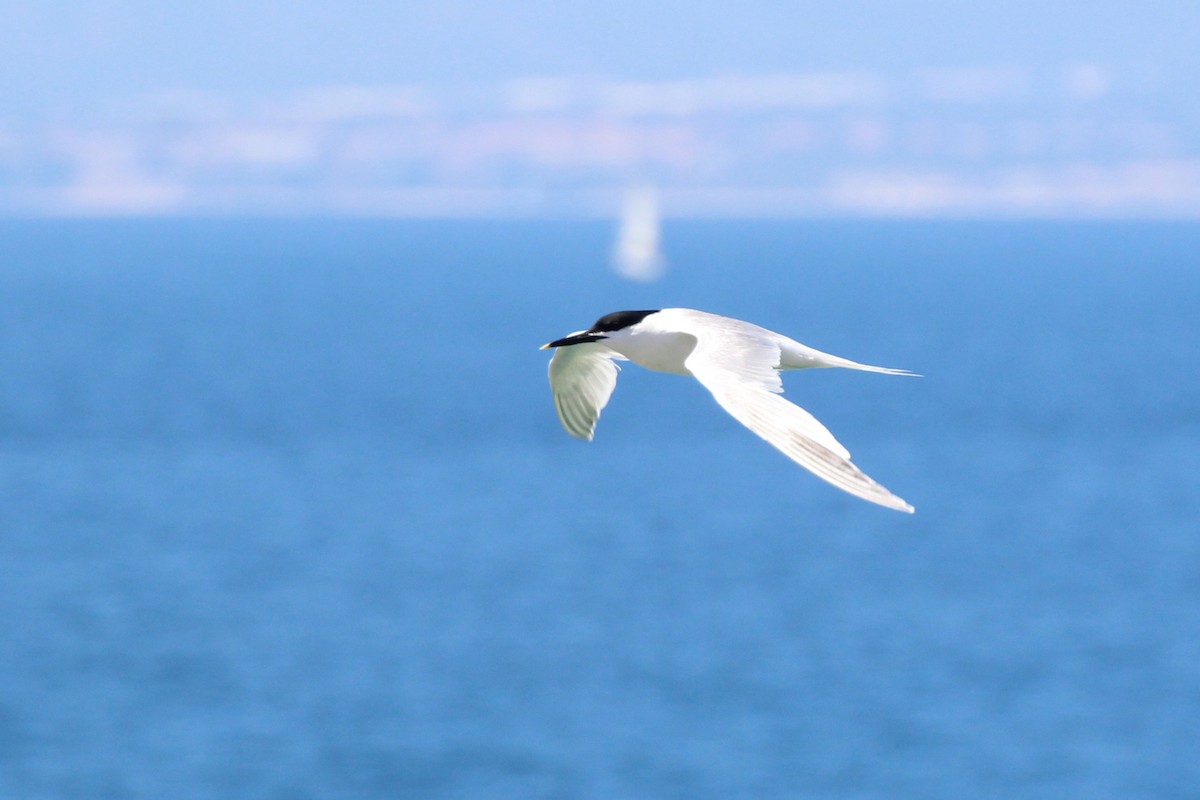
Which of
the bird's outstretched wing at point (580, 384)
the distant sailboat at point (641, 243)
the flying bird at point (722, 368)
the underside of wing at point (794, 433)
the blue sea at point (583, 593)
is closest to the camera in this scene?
the underside of wing at point (794, 433)

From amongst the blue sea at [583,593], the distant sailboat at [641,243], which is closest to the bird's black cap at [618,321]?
the blue sea at [583,593]

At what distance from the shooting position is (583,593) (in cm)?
4228

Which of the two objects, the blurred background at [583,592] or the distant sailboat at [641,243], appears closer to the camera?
the blurred background at [583,592]

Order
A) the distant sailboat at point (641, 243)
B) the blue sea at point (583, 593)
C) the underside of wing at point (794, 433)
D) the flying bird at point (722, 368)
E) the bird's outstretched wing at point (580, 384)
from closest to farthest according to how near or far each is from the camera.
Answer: the underside of wing at point (794, 433) < the flying bird at point (722, 368) < the bird's outstretched wing at point (580, 384) < the blue sea at point (583, 593) < the distant sailboat at point (641, 243)

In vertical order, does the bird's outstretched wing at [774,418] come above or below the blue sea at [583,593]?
below

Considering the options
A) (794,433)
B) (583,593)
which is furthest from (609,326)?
(583,593)

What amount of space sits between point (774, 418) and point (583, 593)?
3289 cm

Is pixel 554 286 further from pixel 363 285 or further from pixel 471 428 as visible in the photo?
pixel 471 428

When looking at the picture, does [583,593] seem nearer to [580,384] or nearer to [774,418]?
[580,384]

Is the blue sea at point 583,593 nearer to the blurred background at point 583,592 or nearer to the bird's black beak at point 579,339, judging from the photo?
the blurred background at point 583,592

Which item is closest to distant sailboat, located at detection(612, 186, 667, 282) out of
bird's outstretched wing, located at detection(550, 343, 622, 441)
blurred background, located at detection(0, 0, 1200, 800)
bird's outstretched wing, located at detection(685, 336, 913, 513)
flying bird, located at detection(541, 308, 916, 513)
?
blurred background, located at detection(0, 0, 1200, 800)

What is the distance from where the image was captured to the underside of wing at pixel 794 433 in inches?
358

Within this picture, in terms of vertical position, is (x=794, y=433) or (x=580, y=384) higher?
(x=580, y=384)

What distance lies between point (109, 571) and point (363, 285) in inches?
4543
